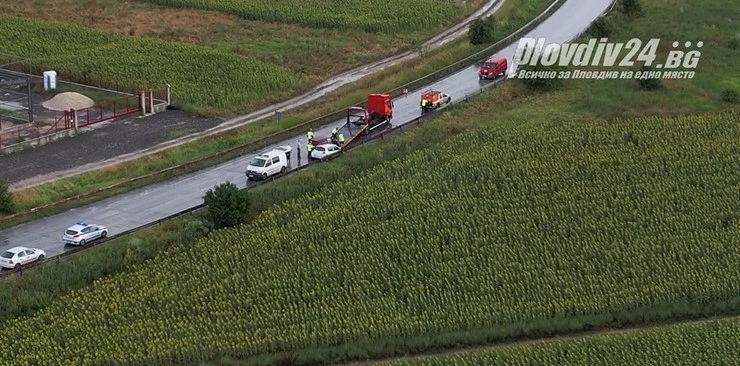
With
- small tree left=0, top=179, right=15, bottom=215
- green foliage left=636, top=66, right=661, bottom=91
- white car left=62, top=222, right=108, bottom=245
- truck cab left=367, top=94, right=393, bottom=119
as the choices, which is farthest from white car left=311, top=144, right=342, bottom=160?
green foliage left=636, top=66, right=661, bottom=91

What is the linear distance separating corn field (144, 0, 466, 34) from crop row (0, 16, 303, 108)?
42.5ft

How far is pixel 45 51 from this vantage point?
7200 centimetres

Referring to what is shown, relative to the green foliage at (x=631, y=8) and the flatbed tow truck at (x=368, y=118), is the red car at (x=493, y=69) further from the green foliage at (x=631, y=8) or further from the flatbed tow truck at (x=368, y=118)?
the green foliage at (x=631, y=8)

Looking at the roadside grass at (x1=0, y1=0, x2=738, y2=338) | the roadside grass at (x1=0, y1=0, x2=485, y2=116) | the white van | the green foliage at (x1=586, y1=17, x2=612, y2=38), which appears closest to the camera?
the roadside grass at (x1=0, y1=0, x2=738, y2=338)

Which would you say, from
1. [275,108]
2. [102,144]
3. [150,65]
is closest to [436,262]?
[102,144]

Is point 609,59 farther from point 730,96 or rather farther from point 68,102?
point 68,102

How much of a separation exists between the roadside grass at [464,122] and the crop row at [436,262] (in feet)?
3.11

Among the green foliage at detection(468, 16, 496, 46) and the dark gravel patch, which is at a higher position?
the green foliage at detection(468, 16, 496, 46)

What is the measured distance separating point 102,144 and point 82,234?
14.5 m

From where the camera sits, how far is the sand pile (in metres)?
59.4

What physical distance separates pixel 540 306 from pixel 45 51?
4790 cm

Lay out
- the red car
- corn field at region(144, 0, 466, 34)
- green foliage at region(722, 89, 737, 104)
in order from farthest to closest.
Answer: corn field at region(144, 0, 466, 34), the red car, green foliage at region(722, 89, 737, 104)

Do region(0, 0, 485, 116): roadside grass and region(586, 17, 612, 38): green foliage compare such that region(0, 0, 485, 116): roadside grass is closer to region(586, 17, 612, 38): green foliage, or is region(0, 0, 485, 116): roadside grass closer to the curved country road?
the curved country road

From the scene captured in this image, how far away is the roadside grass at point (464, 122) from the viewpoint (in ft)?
123
